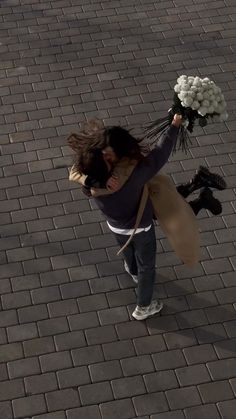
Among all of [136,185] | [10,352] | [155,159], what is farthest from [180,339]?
[155,159]

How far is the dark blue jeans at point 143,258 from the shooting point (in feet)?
15.6

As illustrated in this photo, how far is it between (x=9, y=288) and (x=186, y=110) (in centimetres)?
219

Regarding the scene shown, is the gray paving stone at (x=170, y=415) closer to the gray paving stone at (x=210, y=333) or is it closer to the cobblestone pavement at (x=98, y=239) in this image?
the cobblestone pavement at (x=98, y=239)

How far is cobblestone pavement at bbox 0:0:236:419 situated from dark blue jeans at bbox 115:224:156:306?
0.93ft

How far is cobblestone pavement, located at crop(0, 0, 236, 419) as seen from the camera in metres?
4.96

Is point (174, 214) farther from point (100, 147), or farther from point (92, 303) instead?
point (92, 303)

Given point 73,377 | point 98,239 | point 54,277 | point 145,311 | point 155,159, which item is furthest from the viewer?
point 98,239

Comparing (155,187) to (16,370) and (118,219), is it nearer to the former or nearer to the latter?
(118,219)

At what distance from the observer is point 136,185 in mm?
4328

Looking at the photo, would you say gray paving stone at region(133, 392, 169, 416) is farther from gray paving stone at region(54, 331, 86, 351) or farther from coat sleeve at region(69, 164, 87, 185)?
coat sleeve at region(69, 164, 87, 185)

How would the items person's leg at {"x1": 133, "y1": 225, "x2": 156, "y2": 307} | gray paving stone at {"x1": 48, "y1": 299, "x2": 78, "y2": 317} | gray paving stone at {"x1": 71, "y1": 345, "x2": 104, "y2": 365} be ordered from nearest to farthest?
person's leg at {"x1": 133, "y1": 225, "x2": 156, "y2": 307}
gray paving stone at {"x1": 71, "y1": 345, "x2": 104, "y2": 365}
gray paving stone at {"x1": 48, "y1": 299, "x2": 78, "y2": 317}

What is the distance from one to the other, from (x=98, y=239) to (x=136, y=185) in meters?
1.73

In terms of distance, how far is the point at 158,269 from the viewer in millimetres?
5734

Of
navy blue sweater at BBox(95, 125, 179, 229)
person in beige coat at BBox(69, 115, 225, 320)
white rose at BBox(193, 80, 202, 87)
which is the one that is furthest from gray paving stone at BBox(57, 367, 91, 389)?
white rose at BBox(193, 80, 202, 87)
